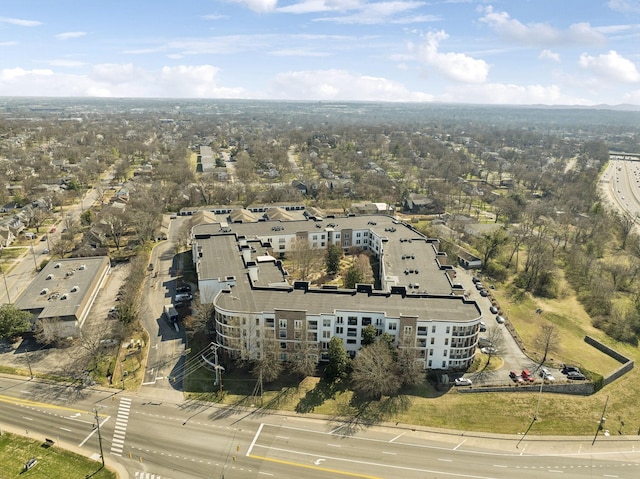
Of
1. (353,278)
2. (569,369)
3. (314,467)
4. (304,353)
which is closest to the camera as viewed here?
(314,467)

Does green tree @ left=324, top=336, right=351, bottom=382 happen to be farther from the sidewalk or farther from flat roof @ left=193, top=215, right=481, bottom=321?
the sidewalk

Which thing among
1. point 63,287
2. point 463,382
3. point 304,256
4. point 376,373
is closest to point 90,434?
point 63,287

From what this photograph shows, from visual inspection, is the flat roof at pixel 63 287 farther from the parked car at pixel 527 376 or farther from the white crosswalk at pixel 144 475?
the parked car at pixel 527 376

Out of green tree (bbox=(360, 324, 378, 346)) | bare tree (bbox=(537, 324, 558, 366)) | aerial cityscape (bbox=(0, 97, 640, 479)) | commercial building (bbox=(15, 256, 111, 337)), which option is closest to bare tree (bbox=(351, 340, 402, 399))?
aerial cityscape (bbox=(0, 97, 640, 479))

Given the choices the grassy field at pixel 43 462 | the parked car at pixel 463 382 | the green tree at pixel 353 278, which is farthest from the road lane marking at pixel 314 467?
the green tree at pixel 353 278

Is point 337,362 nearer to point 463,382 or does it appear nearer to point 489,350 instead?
point 463,382

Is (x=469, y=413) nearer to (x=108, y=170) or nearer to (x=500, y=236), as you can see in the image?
(x=500, y=236)
